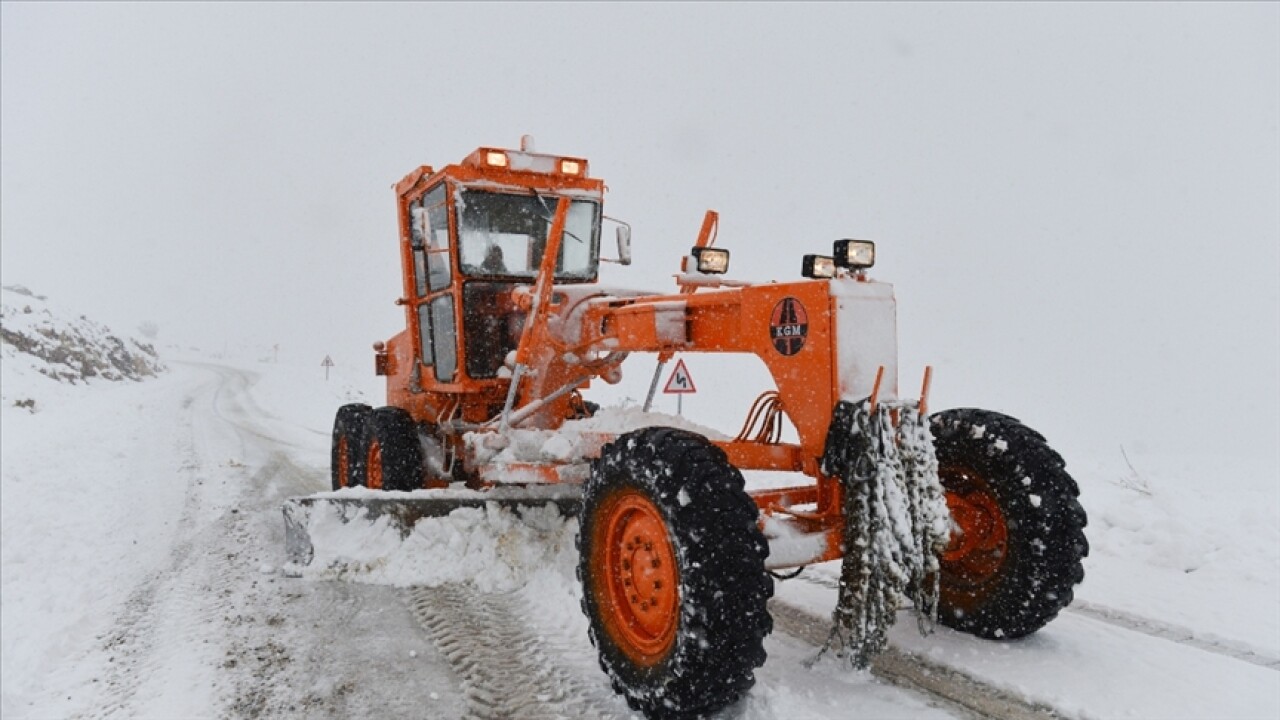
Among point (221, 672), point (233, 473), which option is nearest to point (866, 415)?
point (221, 672)

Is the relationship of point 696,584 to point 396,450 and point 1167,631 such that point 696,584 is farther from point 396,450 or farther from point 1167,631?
point 396,450

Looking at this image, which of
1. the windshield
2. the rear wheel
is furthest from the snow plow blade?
the windshield

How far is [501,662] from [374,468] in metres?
3.53

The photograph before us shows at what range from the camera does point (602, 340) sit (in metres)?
4.99

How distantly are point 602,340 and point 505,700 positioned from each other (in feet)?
7.26

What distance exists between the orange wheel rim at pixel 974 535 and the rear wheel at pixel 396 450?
4034 mm

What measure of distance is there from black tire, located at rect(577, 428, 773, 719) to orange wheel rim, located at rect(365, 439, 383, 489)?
3.88 metres

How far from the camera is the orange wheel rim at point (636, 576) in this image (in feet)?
10.6

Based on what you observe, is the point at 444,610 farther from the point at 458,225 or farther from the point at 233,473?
the point at 233,473

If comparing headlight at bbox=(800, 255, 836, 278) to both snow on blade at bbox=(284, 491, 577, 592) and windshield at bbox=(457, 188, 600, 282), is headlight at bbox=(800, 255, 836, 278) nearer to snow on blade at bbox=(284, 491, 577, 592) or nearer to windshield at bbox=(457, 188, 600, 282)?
snow on blade at bbox=(284, 491, 577, 592)

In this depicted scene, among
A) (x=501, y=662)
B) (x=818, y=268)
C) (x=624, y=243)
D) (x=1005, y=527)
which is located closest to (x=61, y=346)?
(x=624, y=243)

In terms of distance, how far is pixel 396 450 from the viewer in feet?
21.4

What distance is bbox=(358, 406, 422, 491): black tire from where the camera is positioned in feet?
21.3

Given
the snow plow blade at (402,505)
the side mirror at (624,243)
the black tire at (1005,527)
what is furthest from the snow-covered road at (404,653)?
the side mirror at (624,243)
